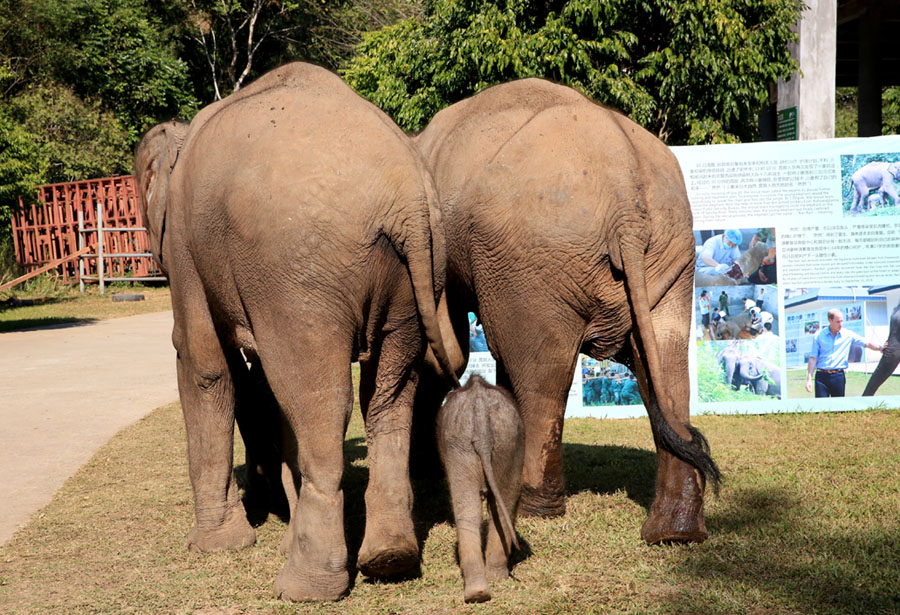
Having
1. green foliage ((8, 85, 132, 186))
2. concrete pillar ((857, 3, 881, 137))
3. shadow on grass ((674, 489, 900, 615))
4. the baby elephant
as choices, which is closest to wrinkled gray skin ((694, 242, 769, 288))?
shadow on grass ((674, 489, 900, 615))

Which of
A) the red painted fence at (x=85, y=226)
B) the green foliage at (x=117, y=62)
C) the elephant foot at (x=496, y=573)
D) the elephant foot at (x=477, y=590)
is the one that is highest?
the green foliage at (x=117, y=62)

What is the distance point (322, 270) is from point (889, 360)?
611 cm

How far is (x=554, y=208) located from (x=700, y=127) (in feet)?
19.1

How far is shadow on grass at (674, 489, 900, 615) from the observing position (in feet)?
12.4

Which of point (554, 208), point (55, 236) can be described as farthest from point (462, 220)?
point (55, 236)

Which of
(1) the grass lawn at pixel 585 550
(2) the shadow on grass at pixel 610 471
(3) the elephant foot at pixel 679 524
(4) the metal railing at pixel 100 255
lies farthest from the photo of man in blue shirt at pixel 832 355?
(4) the metal railing at pixel 100 255

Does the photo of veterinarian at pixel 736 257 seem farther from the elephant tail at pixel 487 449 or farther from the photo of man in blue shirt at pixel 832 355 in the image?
the elephant tail at pixel 487 449

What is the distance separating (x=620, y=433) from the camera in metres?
7.64

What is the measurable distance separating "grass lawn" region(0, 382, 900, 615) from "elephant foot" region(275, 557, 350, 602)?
51mm

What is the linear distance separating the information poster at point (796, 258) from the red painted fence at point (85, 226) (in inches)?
720

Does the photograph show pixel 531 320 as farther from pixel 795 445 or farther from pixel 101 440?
pixel 101 440

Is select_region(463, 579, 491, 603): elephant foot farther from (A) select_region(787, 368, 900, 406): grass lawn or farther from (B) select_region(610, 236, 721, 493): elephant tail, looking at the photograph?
(A) select_region(787, 368, 900, 406): grass lawn

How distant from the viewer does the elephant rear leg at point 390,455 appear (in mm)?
4145

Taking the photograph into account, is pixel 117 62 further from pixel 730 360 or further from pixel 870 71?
pixel 730 360
